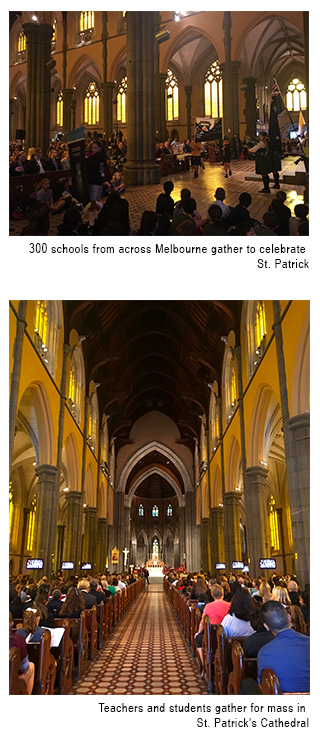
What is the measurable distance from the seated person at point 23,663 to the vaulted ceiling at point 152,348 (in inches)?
645

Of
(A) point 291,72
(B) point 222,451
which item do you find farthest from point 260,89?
(B) point 222,451

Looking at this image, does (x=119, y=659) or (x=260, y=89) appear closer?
(x=119, y=659)

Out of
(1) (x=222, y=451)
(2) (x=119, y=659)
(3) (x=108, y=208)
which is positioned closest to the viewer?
(3) (x=108, y=208)

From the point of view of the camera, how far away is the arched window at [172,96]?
109 ft

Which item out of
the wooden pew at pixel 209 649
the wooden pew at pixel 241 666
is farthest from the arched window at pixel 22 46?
Answer: the wooden pew at pixel 241 666

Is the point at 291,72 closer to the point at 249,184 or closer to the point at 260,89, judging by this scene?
the point at 260,89

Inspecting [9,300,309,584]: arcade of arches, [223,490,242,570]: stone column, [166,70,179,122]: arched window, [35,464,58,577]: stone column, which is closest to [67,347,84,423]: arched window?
[9,300,309,584]: arcade of arches

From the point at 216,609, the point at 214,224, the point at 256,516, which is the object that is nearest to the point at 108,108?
the point at 214,224

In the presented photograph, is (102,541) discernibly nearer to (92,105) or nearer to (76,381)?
(76,381)

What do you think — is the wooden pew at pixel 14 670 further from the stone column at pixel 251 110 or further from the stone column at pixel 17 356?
the stone column at pixel 251 110

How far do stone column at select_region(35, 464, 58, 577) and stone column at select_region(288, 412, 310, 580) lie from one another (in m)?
9.26

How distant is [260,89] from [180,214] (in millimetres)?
22406

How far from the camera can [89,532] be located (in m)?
33.8

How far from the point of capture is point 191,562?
49.7 m
